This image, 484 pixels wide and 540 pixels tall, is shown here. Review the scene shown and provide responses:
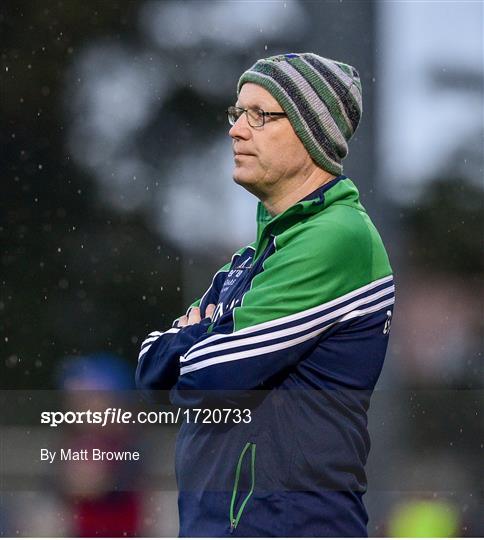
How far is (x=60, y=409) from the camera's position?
308 cm

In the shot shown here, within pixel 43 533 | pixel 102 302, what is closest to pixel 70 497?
pixel 43 533

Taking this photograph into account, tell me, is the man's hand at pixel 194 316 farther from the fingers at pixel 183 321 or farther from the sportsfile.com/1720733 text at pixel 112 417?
the sportsfile.com/1720733 text at pixel 112 417

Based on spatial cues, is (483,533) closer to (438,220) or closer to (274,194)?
(438,220)

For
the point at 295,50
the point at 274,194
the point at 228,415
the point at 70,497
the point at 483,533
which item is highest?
the point at 295,50

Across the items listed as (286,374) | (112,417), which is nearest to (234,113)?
(286,374)

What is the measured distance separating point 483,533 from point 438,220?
3.38ft

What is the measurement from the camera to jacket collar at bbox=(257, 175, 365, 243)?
224cm

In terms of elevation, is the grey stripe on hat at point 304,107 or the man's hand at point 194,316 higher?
the grey stripe on hat at point 304,107

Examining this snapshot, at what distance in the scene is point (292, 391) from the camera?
84.4 inches

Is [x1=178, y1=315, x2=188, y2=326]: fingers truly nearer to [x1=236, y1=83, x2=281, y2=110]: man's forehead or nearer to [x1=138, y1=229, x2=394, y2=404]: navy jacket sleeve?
[x1=138, y1=229, x2=394, y2=404]: navy jacket sleeve

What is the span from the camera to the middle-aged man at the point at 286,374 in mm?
2129

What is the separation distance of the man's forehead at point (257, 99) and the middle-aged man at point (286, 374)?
0.15ft

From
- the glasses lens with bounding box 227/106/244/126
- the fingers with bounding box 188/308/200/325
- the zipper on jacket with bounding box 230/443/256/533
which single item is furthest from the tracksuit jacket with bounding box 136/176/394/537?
the glasses lens with bounding box 227/106/244/126

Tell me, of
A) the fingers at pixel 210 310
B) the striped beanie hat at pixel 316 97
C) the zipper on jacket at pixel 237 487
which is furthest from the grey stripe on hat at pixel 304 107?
the zipper on jacket at pixel 237 487
